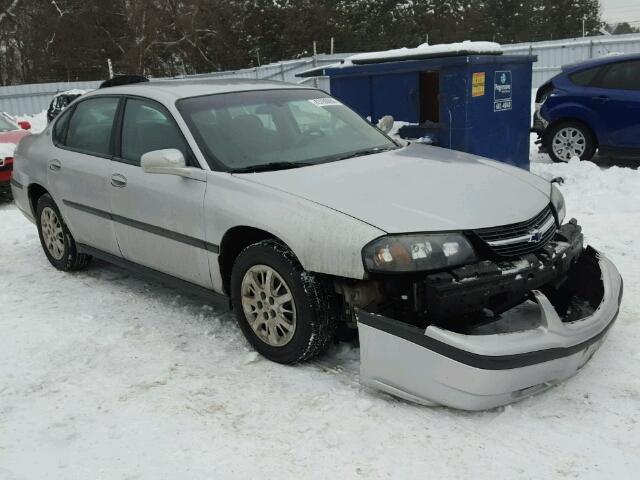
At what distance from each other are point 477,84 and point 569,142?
2.70 meters

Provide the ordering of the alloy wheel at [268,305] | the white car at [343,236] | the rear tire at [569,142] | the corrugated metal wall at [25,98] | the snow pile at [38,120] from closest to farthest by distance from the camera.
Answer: the white car at [343,236]
the alloy wheel at [268,305]
the rear tire at [569,142]
the snow pile at [38,120]
the corrugated metal wall at [25,98]

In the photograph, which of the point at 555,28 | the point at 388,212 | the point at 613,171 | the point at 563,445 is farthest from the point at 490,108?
the point at 555,28

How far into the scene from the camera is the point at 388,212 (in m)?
3.23

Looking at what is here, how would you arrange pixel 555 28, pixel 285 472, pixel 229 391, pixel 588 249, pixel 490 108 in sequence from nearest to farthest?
pixel 285 472 < pixel 229 391 < pixel 588 249 < pixel 490 108 < pixel 555 28

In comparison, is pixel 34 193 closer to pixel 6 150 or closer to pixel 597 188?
pixel 6 150

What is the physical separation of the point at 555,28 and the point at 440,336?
174ft

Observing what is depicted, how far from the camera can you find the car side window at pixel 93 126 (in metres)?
4.81

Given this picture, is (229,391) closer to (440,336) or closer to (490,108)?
(440,336)

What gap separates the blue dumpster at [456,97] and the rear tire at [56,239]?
12.8 feet

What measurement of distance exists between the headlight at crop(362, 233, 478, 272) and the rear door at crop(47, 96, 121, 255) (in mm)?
2341

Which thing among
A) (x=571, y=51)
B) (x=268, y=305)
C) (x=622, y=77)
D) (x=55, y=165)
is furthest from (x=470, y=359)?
(x=571, y=51)

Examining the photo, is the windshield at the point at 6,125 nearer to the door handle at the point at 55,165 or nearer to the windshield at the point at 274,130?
the door handle at the point at 55,165

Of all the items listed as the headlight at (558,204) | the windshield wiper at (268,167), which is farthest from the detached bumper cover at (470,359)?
the windshield wiper at (268,167)

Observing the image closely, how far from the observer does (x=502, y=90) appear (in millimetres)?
7742
